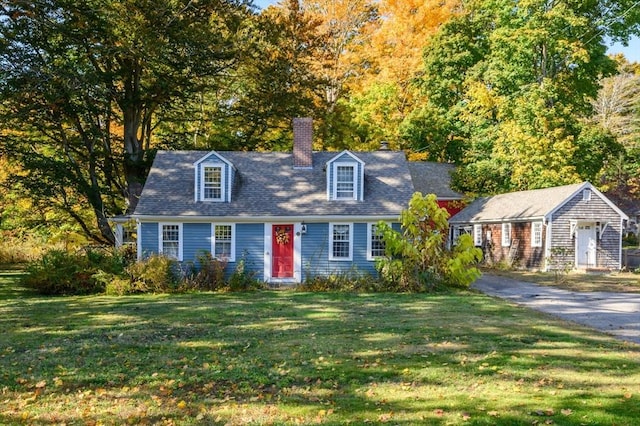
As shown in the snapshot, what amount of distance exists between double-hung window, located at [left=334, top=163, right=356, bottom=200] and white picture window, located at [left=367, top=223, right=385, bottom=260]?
1566 mm

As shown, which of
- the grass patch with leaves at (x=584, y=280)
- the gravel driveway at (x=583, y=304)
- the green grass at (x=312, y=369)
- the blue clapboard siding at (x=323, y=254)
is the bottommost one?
the grass patch with leaves at (x=584, y=280)

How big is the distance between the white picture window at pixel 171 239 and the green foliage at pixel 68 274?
185 centimetres

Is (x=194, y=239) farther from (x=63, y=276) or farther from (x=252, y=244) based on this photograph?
(x=63, y=276)

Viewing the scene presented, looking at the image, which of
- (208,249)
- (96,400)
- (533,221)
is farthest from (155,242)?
(533,221)

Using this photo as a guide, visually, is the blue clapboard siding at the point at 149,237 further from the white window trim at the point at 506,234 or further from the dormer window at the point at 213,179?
the white window trim at the point at 506,234

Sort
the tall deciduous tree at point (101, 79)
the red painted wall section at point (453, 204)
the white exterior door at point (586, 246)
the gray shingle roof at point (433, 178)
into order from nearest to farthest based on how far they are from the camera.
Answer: the tall deciduous tree at point (101, 79) → the white exterior door at point (586, 246) → the gray shingle roof at point (433, 178) → the red painted wall section at point (453, 204)

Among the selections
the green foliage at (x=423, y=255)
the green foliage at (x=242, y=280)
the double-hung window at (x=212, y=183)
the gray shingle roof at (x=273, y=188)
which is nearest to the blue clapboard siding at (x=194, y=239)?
the gray shingle roof at (x=273, y=188)

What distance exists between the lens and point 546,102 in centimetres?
3372

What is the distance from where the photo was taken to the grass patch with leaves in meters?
19.9

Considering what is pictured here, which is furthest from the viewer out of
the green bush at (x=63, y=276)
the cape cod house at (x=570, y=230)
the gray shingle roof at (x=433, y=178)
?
the gray shingle roof at (x=433, y=178)

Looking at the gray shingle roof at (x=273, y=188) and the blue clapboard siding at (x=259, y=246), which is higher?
the gray shingle roof at (x=273, y=188)

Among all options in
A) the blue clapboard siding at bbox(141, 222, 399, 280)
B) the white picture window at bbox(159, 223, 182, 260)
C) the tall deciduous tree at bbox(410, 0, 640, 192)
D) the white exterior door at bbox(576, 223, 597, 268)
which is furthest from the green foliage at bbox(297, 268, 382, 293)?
the tall deciduous tree at bbox(410, 0, 640, 192)

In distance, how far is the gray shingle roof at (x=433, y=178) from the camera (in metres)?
38.1

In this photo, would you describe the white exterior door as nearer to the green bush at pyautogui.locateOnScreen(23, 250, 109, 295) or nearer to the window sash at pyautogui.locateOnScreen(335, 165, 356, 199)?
the window sash at pyautogui.locateOnScreen(335, 165, 356, 199)
